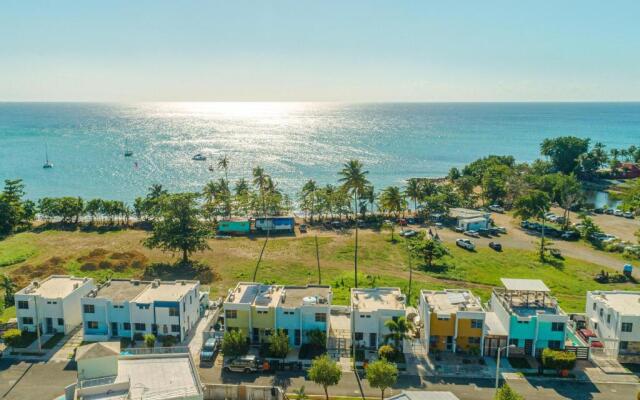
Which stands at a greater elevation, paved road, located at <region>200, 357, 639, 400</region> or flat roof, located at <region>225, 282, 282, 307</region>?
flat roof, located at <region>225, 282, 282, 307</region>

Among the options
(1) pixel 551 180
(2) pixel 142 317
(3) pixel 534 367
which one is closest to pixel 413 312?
(3) pixel 534 367

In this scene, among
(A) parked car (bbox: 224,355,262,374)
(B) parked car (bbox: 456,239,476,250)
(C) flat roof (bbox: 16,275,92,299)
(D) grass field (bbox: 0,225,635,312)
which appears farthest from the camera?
(B) parked car (bbox: 456,239,476,250)

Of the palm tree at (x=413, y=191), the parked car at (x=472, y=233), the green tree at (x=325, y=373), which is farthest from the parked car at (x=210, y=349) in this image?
the palm tree at (x=413, y=191)

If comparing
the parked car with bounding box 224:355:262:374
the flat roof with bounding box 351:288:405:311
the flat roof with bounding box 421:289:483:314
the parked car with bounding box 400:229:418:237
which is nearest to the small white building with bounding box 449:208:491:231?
the parked car with bounding box 400:229:418:237

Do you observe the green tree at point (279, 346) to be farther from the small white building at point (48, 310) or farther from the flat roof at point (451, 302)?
the small white building at point (48, 310)

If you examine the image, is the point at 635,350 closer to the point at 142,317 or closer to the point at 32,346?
the point at 142,317

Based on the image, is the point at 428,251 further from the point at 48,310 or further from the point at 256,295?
the point at 48,310

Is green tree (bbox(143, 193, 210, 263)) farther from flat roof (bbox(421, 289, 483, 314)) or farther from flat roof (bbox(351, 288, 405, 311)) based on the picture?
flat roof (bbox(421, 289, 483, 314))
